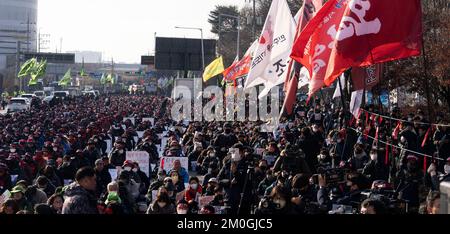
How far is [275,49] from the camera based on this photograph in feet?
77.0

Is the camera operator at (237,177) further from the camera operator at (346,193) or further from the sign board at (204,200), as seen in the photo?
the camera operator at (346,193)

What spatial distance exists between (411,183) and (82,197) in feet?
21.0

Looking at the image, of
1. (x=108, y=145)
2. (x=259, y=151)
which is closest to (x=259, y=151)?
(x=259, y=151)

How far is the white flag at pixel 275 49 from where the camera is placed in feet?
Answer: 75.6

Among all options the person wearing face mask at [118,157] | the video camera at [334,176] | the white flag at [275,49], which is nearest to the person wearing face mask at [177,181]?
the video camera at [334,176]

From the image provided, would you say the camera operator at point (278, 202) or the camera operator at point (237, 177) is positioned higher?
the camera operator at point (278, 202)

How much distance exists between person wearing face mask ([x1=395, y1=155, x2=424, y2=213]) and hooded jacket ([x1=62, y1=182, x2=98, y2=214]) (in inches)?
219

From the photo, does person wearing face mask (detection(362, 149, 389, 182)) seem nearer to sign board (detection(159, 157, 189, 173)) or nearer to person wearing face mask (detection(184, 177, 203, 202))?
person wearing face mask (detection(184, 177, 203, 202))

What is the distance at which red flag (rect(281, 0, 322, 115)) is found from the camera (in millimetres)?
19031

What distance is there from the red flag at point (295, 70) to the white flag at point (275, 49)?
1503 mm

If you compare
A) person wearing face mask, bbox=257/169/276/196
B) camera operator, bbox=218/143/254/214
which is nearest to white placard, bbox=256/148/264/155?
camera operator, bbox=218/143/254/214

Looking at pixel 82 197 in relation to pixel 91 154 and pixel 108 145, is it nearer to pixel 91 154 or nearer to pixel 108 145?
pixel 91 154
